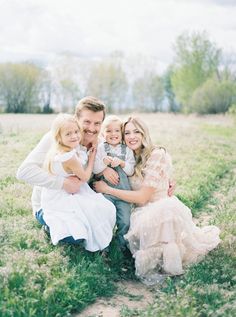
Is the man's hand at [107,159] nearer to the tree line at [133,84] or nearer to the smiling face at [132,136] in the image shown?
the smiling face at [132,136]

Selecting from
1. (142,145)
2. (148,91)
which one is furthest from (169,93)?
(142,145)

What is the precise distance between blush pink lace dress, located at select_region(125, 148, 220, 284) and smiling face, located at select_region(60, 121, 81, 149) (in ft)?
3.47

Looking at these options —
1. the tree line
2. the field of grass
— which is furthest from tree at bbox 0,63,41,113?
the field of grass

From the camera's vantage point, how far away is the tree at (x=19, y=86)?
155 feet

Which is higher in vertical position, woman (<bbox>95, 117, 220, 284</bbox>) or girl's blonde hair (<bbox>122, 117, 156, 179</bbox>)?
girl's blonde hair (<bbox>122, 117, 156, 179</bbox>)

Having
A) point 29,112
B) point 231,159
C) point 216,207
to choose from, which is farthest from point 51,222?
point 29,112

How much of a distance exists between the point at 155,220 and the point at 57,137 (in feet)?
5.56

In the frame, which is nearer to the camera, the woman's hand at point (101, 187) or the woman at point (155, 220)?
the woman at point (155, 220)

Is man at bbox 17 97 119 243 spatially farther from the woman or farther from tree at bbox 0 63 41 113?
tree at bbox 0 63 41 113

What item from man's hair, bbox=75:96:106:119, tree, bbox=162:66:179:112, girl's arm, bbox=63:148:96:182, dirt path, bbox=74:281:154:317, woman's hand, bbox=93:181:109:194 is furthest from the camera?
tree, bbox=162:66:179:112

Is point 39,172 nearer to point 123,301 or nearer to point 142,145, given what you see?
point 142,145

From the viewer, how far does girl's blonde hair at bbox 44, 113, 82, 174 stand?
6992 millimetres

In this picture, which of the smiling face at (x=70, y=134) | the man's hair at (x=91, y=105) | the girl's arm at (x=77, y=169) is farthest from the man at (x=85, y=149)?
the smiling face at (x=70, y=134)

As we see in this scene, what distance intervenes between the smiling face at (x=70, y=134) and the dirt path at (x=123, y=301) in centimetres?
193
